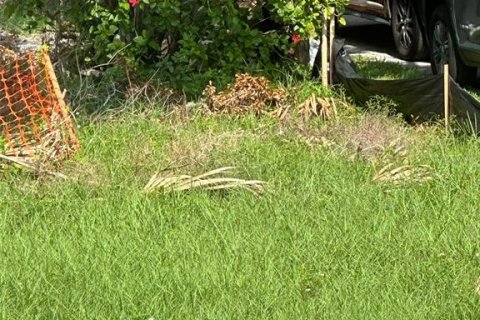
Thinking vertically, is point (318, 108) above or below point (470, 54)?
above

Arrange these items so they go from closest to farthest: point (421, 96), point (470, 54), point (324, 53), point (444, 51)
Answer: point (421, 96) → point (324, 53) → point (470, 54) → point (444, 51)

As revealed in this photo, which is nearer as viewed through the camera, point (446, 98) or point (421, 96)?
point (446, 98)

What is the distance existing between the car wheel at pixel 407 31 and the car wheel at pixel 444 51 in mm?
820

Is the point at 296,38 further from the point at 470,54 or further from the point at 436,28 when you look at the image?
the point at 436,28

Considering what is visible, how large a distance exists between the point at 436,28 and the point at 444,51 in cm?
31

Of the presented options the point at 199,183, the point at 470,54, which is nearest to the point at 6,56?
the point at 199,183

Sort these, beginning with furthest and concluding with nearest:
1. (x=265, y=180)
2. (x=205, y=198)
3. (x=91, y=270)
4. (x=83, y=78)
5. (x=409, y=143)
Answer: (x=83, y=78) → (x=409, y=143) → (x=265, y=180) → (x=205, y=198) → (x=91, y=270)

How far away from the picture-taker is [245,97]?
10.6 metres

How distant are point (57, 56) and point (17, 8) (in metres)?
0.63

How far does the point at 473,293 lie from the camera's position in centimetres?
610

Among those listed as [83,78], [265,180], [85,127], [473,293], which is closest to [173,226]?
[265,180]

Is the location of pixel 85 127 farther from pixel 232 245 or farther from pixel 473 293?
pixel 473 293

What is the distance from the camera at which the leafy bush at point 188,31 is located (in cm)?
1120

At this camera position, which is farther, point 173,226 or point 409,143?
point 409,143
